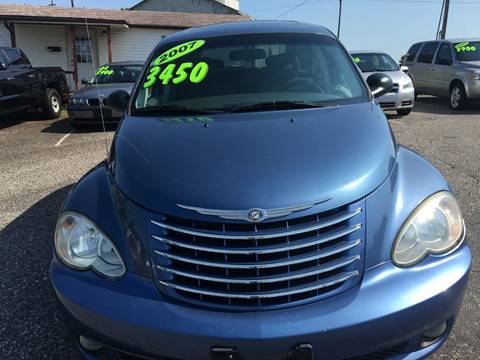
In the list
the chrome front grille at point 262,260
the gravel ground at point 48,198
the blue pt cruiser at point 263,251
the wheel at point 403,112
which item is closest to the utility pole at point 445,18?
the gravel ground at point 48,198

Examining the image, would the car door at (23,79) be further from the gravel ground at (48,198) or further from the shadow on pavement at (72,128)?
the shadow on pavement at (72,128)

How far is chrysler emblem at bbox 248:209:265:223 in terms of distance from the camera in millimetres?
1854

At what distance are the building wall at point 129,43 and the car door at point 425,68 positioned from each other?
10.8 meters

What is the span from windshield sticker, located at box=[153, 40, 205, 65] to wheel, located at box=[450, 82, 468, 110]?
10.2 meters

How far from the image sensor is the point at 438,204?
2160 millimetres

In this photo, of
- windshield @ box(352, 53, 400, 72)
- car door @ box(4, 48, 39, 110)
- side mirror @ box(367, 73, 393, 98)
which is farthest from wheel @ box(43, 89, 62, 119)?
side mirror @ box(367, 73, 393, 98)

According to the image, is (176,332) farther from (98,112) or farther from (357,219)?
(98,112)

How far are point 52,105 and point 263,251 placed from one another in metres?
11.6

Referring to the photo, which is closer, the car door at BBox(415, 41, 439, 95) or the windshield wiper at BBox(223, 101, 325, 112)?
the windshield wiper at BBox(223, 101, 325, 112)

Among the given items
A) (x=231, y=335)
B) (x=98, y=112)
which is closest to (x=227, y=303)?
(x=231, y=335)

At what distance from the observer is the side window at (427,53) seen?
13530 millimetres

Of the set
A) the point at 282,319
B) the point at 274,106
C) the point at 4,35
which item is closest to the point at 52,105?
the point at 4,35

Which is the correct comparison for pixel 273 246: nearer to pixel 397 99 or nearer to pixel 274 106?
pixel 274 106

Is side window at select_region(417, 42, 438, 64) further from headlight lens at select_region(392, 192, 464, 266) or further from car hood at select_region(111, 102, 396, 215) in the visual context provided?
headlight lens at select_region(392, 192, 464, 266)
